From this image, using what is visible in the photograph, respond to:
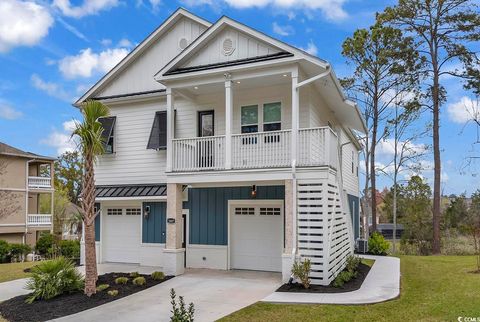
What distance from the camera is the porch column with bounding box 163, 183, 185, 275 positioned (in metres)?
13.2

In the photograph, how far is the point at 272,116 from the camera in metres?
14.1

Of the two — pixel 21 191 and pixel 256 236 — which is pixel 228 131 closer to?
pixel 256 236

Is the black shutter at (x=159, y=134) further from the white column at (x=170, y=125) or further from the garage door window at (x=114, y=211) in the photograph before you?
the garage door window at (x=114, y=211)

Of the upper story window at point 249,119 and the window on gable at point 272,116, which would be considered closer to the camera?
the window on gable at point 272,116

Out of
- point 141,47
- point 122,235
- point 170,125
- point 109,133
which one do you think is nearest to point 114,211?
point 122,235

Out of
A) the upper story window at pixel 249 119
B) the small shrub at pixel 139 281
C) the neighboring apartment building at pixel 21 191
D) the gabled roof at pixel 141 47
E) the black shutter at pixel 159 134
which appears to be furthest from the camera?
the neighboring apartment building at pixel 21 191

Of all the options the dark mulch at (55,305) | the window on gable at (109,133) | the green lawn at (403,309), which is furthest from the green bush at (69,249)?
the green lawn at (403,309)

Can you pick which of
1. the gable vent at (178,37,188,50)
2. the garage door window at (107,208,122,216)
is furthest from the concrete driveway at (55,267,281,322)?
the gable vent at (178,37,188,50)

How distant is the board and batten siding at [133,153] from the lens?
52.5 ft

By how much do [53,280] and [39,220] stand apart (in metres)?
26.4

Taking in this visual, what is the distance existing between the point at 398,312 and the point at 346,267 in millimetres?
4703

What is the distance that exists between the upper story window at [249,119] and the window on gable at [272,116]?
33cm

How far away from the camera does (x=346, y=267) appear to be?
13.5 m

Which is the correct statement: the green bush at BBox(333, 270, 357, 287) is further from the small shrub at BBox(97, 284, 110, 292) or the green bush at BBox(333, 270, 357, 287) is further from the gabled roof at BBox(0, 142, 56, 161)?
the gabled roof at BBox(0, 142, 56, 161)
